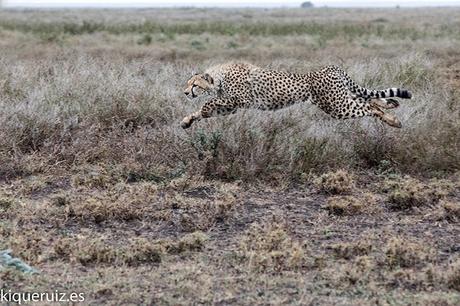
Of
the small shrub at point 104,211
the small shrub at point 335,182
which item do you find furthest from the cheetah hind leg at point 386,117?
the small shrub at point 104,211

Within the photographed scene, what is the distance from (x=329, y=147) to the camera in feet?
26.9

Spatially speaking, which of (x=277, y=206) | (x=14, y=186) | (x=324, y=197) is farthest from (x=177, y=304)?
(x=14, y=186)

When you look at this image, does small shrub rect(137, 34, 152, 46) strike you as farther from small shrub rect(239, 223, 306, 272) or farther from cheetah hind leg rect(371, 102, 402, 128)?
small shrub rect(239, 223, 306, 272)

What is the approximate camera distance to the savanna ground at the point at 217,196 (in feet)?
16.1

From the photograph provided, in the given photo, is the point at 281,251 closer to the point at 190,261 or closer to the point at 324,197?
the point at 190,261

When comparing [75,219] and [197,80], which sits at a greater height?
[197,80]

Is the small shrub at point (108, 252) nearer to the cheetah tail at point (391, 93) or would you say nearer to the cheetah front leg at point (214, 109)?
the cheetah front leg at point (214, 109)

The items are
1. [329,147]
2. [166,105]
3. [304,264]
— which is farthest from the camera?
[166,105]

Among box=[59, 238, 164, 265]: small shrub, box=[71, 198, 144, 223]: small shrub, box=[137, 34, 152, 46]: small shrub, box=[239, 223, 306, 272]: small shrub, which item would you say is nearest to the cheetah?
box=[71, 198, 144, 223]: small shrub

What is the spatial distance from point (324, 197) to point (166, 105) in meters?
3.12

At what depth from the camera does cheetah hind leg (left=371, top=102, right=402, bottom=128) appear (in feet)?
28.2

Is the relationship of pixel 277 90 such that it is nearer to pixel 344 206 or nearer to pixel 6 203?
pixel 344 206

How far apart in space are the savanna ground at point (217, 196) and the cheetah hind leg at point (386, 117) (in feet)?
0.29

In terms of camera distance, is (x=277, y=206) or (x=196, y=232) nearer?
(x=196, y=232)
